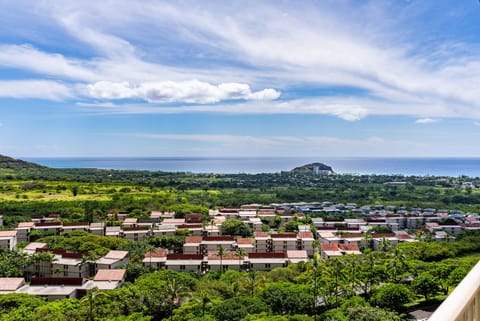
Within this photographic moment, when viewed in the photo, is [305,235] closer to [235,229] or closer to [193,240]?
[235,229]

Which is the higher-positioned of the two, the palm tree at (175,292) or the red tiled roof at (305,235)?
the red tiled roof at (305,235)

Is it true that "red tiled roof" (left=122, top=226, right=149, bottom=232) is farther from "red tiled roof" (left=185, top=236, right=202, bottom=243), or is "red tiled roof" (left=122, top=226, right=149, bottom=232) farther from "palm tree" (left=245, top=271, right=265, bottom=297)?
"palm tree" (left=245, top=271, right=265, bottom=297)

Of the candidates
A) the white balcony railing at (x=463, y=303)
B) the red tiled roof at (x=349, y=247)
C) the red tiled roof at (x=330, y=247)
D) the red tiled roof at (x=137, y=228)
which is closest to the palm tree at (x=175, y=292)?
the red tiled roof at (x=330, y=247)

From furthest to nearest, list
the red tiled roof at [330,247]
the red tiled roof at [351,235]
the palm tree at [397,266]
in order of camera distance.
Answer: the red tiled roof at [351,235] → the red tiled roof at [330,247] → the palm tree at [397,266]

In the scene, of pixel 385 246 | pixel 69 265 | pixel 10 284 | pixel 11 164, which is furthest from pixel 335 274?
pixel 11 164

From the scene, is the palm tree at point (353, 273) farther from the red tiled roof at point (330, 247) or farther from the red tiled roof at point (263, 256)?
the red tiled roof at point (330, 247)

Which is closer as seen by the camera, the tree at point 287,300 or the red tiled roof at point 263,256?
the tree at point 287,300
